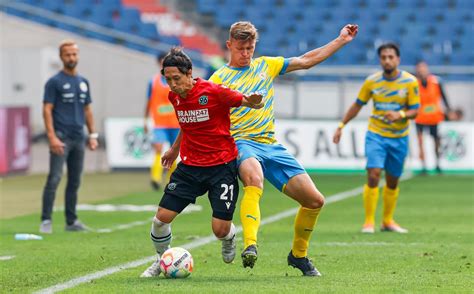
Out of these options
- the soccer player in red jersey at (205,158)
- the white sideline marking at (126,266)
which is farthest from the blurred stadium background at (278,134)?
the soccer player in red jersey at (205,158)

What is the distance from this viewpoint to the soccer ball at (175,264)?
27.6 feet

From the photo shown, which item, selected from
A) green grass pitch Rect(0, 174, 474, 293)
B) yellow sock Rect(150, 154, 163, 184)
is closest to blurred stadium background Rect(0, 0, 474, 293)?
green grass pitch Rect(0, 174, 474, 293)

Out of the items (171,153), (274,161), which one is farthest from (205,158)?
(274,161)

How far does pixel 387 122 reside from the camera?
41.8 feet

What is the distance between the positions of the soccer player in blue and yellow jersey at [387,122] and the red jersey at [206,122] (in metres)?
4.32

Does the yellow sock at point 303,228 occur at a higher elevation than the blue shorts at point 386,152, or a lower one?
lower

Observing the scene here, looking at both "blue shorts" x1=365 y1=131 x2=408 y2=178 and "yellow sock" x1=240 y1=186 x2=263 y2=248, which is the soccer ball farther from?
"blue shorts" x1=365 y1=131 x2=408 y2=178

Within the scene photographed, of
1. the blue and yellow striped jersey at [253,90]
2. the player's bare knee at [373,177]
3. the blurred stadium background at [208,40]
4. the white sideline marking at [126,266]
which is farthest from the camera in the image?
the blurred stadium background at [208,40]

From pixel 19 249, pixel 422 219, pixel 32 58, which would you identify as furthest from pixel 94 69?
pixel 19 249

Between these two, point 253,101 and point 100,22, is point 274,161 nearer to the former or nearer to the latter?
point 253,101

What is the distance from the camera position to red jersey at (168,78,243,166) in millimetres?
8367

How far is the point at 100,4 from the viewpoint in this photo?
3077 cm

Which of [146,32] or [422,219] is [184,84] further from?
[146,32]

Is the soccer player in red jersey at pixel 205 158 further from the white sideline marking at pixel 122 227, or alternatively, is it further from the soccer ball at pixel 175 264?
the white sideline marking at pixel 122 227
